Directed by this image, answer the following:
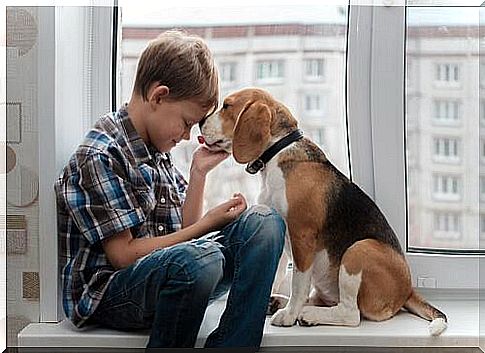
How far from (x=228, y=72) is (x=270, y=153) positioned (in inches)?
8.9

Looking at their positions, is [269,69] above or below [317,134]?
above

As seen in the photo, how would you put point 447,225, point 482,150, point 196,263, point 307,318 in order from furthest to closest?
point 447,225, point 482,150, point 307,318, point 196,263

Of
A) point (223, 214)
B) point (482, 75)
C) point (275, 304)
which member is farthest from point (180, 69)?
point (482, 75)

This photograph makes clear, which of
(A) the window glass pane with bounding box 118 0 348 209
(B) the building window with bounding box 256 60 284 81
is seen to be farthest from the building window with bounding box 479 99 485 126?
(B) the building window with bounding box 256 60 284 81

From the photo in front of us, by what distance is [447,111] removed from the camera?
1.80 meters

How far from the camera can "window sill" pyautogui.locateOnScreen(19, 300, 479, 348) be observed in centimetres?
157

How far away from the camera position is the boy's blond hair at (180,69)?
1650mm

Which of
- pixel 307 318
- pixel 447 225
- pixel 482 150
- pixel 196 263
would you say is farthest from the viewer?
pixel 447 225

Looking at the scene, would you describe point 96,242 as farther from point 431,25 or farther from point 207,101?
point 431,25

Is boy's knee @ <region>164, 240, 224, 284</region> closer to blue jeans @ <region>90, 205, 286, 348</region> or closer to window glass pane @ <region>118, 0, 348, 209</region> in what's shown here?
blue jeans @ <region>90, 205, 286, 348</region>

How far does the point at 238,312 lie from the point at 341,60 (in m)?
0.57

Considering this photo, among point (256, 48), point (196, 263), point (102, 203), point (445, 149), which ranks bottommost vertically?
point (196, 263)

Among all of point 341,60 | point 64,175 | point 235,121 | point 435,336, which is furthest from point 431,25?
point 64,175

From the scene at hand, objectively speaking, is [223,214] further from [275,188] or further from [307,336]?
[307,336]
